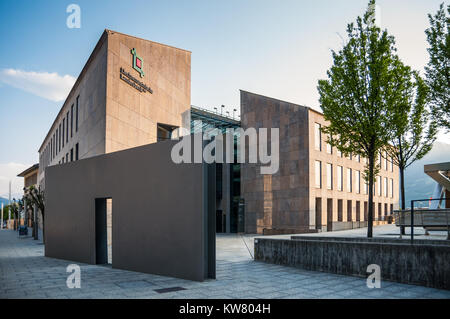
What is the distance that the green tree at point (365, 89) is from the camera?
1539 cm

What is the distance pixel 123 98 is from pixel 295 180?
1643 centimetres

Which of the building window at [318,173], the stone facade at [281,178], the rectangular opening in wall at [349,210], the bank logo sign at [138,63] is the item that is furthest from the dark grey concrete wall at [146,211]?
the rectangular opening in wall at [349,210]

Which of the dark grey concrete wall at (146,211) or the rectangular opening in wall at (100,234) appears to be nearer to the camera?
the dark grey concrete wall at (146,211)

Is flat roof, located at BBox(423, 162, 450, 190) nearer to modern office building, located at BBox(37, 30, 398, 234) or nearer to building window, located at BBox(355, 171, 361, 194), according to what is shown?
modern office building, located at BBox(37, 30, 398, 234)

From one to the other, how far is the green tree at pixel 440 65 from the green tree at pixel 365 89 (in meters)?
2.03

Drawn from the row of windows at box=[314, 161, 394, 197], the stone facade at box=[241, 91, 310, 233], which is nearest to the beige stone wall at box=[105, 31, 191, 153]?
the stone facade at box=[241, 91, 310, 233]

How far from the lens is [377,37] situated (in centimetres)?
1564

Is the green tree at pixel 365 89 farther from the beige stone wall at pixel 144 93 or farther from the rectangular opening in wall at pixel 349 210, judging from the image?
the rectangular opening in wall at pixel 349 210

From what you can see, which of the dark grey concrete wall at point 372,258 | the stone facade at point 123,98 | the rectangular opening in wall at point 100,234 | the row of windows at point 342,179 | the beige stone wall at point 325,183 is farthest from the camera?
the row of windows at point 342,179

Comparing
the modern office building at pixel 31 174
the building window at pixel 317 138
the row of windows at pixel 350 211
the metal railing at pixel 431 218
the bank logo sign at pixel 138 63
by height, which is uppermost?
the bank logo sign at pixel 138 63

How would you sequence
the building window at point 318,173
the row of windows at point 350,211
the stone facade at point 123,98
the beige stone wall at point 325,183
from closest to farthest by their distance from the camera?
the stone facade at point 123,98, the beige stone wall at point 325,183, the building window at point 318,173, the row of windows at point 350,211

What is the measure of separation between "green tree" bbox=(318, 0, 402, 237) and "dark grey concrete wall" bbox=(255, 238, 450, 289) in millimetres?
4755
